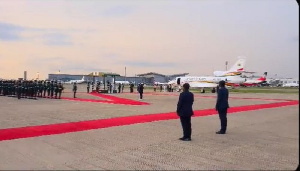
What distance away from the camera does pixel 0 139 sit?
790 cm

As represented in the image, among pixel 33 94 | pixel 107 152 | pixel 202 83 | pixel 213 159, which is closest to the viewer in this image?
pixel 213 159

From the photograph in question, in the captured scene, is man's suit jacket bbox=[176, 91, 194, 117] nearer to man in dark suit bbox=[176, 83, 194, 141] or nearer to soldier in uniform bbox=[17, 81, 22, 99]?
man in dark suit bbox=[176, 83, 194, 141]

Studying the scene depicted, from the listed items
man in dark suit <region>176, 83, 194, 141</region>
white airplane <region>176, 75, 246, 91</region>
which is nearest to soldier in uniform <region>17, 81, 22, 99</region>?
man in dark suit <region>176, 83, 194, 141</region>

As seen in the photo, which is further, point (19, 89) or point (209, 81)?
point (209, 81)

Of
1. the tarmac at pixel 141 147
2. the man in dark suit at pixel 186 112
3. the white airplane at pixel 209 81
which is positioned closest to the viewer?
the tarmac at pixel 141 147

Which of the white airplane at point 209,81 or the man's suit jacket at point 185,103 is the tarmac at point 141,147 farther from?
the white airplane at point 209,81

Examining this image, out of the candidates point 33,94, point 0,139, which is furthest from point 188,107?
point 33,94

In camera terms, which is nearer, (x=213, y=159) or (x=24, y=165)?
(x=24, y=165)

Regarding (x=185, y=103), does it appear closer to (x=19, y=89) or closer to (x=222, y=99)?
(x=222, y=99)

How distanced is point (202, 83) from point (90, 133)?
132 ft

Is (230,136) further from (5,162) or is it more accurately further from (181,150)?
(5,162)

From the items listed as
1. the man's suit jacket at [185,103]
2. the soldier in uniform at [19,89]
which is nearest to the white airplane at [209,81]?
the soldier in uniform at [19,89]

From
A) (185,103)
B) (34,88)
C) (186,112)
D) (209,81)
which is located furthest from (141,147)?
(209,81)

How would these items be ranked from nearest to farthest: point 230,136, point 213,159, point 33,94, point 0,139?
point 213,159
point 0,139
point 230,136
point 33,94
